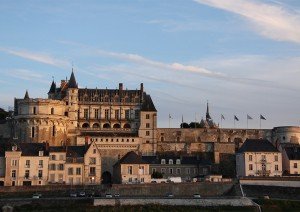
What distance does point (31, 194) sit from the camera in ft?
211

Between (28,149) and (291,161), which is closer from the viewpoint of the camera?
(28,149)

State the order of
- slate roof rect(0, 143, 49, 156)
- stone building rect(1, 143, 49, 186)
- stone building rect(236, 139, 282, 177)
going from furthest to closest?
stone building rect(236, 139, 282, 177) < slate roof rect(0, 143, 49, 156) < stone building rect(1, 143, 49, 186)

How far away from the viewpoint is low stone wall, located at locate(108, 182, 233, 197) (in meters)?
67.0

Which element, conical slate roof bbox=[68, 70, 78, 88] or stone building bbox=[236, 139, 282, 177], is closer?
stone building bbox=[236, 139, 282, 177]

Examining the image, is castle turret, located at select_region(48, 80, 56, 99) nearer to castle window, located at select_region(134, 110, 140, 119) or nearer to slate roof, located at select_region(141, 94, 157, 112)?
castle window, located at select_region(134, 110, 140, 119)

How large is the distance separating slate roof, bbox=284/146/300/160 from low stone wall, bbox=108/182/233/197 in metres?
15.1

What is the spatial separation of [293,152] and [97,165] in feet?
84.5

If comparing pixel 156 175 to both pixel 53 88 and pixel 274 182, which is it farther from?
pixel 53 88

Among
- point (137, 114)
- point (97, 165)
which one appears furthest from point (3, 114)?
point (97, 165)

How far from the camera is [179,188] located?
68375mm

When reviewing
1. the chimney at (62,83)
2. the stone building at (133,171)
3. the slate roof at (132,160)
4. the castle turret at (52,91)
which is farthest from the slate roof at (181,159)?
the castle turret at (52,91)

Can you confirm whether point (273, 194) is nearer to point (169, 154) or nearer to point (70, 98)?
point (169, 154)

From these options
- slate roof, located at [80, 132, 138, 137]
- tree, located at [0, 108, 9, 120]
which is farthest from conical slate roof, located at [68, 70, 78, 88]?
tree, located at [0, 108, 9, 120]

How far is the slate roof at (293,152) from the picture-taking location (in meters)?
81.1
